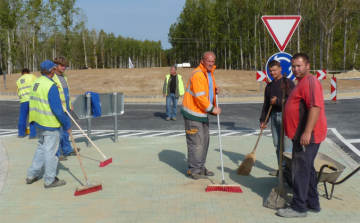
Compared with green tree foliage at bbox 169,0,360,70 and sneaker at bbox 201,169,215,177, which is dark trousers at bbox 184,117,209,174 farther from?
green tree foliage at bbox 169,0,360,70

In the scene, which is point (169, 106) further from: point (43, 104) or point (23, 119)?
point (43, 104)

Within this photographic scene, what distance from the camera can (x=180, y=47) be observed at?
92.7 m

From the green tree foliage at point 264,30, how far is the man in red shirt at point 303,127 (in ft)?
170

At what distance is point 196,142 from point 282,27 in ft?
8.76

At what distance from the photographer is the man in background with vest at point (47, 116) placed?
5871mm

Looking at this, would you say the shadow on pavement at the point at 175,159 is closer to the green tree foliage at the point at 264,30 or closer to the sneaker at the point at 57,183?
the sneaker at the point at 57,183

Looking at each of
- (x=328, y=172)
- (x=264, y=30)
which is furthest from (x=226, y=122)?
(x=264, y=30)

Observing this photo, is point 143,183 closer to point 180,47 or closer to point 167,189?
point 167,189

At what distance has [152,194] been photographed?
18.4ft

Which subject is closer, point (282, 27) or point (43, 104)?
point (43, 104)

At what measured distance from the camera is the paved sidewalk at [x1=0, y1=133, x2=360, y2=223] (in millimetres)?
4719

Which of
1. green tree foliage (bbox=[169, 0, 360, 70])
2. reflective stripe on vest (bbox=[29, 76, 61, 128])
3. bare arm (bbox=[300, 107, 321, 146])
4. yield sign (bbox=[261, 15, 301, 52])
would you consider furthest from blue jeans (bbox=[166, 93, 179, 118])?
green tree foliage (bbox=[169, 0, 360, 70])

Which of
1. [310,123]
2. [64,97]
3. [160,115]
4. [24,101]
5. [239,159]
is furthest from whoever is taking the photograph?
[160,115]

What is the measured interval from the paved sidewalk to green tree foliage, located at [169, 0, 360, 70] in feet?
163
